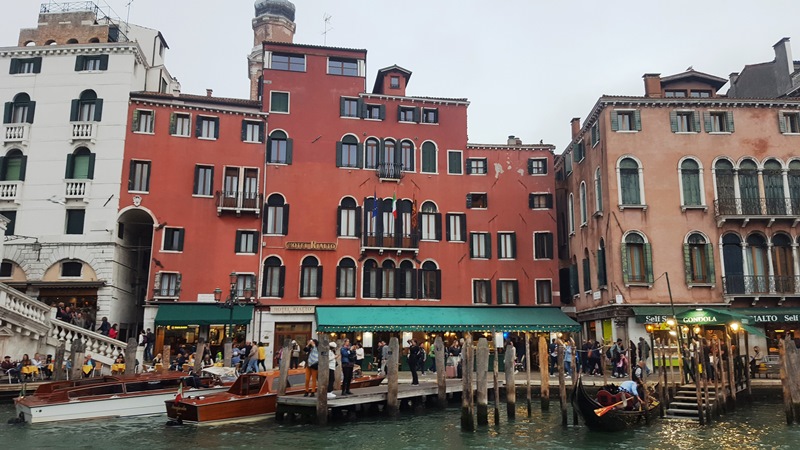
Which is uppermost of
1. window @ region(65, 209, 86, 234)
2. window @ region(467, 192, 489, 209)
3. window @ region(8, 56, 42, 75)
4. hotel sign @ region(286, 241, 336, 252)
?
window @ region(8, 56, 42, 75)

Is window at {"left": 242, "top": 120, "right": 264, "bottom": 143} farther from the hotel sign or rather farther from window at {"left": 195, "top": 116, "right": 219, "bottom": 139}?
the hotel sign

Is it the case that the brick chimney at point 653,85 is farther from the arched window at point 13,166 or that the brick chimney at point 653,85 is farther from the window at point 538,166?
the arched window at point 13,166

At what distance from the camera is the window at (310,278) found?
31609 millimetres

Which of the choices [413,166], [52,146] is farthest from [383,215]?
[52,146]

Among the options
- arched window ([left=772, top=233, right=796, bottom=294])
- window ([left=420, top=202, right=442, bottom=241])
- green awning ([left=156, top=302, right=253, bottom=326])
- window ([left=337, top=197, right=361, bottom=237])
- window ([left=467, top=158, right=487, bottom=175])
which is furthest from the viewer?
window ([left=467, top=158, right=487, bottom=175])

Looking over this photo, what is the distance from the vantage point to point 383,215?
3291 centimetres

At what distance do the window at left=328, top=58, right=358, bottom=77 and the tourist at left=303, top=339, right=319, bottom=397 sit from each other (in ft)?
61.6

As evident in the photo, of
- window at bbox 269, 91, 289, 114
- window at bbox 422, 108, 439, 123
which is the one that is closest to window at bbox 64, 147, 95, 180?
window at bbox 269, 91, 289, 114

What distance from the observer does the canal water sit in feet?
51.5

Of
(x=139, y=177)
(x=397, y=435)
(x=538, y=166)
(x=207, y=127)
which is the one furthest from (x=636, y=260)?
(x=139, y=177)

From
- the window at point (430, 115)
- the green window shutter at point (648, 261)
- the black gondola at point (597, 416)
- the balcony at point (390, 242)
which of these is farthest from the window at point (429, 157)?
the black gondola at point (597, 416)

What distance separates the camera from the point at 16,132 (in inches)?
1224

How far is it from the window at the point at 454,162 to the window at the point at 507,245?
13.1ft

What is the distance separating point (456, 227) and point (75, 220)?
18244mm
